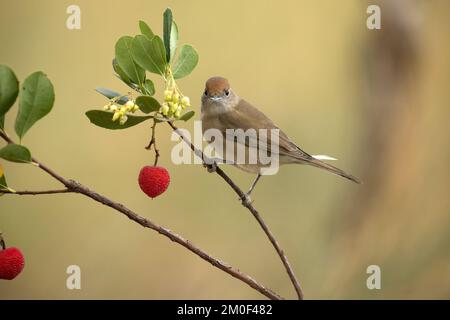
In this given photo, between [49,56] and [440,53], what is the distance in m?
1.93

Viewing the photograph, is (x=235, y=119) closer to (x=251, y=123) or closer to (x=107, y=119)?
(x=251, y=123)

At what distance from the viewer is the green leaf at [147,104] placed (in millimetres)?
754

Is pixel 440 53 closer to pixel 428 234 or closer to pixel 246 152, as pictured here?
pixel 428 234

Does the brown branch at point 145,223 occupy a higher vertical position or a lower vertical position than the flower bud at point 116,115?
lower

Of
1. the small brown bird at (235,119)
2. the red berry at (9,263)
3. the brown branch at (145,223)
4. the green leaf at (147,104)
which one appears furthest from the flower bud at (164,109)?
the small brown bird at (235,119)

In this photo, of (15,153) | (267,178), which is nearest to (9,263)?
(15,153)

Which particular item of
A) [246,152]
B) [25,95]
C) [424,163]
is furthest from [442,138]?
[25,95]

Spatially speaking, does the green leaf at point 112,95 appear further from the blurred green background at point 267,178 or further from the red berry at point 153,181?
the blurred green background at point 267,178

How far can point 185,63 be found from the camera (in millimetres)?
872

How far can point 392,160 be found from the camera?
3.01 m

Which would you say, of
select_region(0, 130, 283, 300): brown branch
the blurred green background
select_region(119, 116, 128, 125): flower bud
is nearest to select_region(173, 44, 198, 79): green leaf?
select_region(119, 116, 128, 125): flower bud

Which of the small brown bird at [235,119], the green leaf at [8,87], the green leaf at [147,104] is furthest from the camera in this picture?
the small brown bird at [235,119]

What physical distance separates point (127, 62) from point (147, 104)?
95 millimetres

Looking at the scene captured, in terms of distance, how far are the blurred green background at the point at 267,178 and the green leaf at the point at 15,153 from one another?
2008 millimetres
